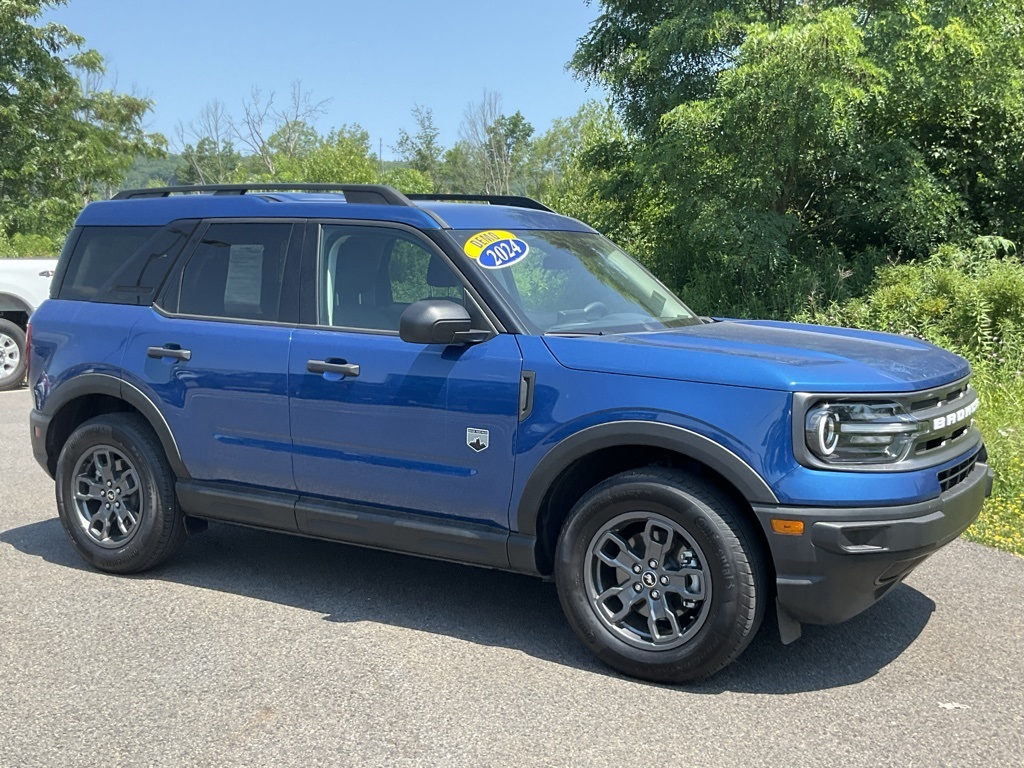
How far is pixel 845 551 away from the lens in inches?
147

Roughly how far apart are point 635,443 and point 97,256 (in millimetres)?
3378

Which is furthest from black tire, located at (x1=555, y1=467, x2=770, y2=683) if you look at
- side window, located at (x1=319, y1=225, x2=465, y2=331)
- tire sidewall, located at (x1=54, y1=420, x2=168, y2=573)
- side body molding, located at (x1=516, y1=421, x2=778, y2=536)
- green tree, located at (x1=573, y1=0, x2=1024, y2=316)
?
green tree, located at (x1=573, y1=0, x2=1024, y2=316)

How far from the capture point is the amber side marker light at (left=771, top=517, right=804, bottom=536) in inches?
148

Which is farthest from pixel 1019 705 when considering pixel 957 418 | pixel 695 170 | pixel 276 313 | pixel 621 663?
pixel 695 170

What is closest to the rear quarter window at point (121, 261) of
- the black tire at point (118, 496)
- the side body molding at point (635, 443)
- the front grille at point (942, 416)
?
the black tire at point (118, 496)

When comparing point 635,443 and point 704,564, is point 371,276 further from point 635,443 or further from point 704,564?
point 704,564

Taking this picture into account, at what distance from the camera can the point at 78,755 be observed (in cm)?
349

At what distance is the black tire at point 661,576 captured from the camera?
3910 millimetres

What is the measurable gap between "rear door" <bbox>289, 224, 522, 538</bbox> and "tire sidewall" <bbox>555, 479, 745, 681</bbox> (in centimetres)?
38

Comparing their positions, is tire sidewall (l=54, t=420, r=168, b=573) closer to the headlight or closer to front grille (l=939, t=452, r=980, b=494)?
the headlight

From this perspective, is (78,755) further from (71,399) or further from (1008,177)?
(1008,177)

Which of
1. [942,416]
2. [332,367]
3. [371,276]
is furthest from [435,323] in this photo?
[942,416]

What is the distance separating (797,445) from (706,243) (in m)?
12.5

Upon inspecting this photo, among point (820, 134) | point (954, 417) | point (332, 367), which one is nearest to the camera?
point (954, 417)
